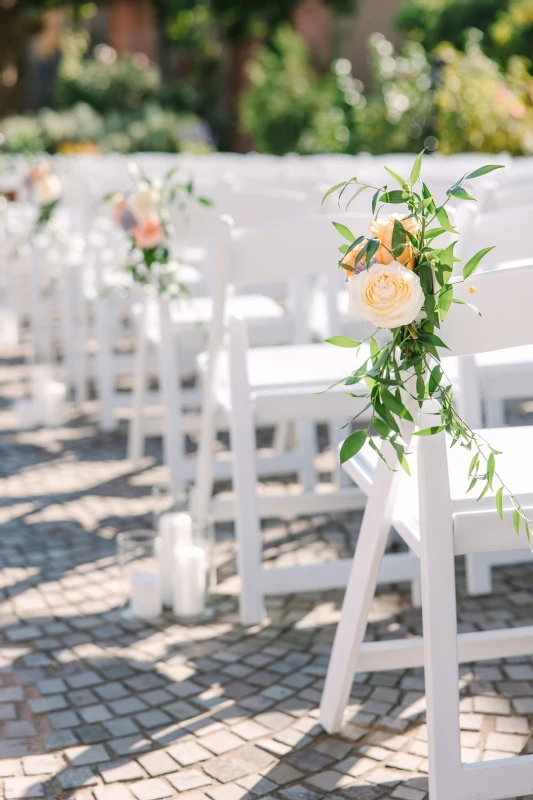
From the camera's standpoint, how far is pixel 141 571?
324 cm

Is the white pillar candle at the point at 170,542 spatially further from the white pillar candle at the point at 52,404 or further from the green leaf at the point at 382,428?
the white pillar candle at the point at 52,404

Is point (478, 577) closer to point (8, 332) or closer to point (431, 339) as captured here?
point (431, 339)

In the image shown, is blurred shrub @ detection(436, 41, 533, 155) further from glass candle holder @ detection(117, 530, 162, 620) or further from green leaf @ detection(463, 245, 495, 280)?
green leaf @ detection(463, 245, 495, 280)

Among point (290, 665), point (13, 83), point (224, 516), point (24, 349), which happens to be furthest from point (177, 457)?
point (13, 83)

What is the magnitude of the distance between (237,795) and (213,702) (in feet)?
1.33

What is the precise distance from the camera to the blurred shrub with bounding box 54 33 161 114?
58.6 ft

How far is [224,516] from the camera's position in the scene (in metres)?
3.50

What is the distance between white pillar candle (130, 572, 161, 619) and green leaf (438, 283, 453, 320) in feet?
5.05

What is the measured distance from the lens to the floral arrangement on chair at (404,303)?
69.9 inches

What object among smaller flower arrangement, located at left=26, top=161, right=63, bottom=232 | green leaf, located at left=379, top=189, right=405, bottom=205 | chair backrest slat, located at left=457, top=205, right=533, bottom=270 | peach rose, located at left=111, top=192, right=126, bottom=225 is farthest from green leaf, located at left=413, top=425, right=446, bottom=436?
smaller flower arrangement, located at left=26, top=161, right=63, bottom=232

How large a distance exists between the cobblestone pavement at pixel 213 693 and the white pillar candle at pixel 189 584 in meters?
0.06

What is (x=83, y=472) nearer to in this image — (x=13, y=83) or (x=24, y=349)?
(x=24, y=349)

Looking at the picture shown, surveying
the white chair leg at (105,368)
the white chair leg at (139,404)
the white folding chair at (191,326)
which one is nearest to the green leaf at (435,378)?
the white folding chair at (191,326)

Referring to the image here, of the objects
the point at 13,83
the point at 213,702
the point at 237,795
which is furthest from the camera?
the point at 13,83
